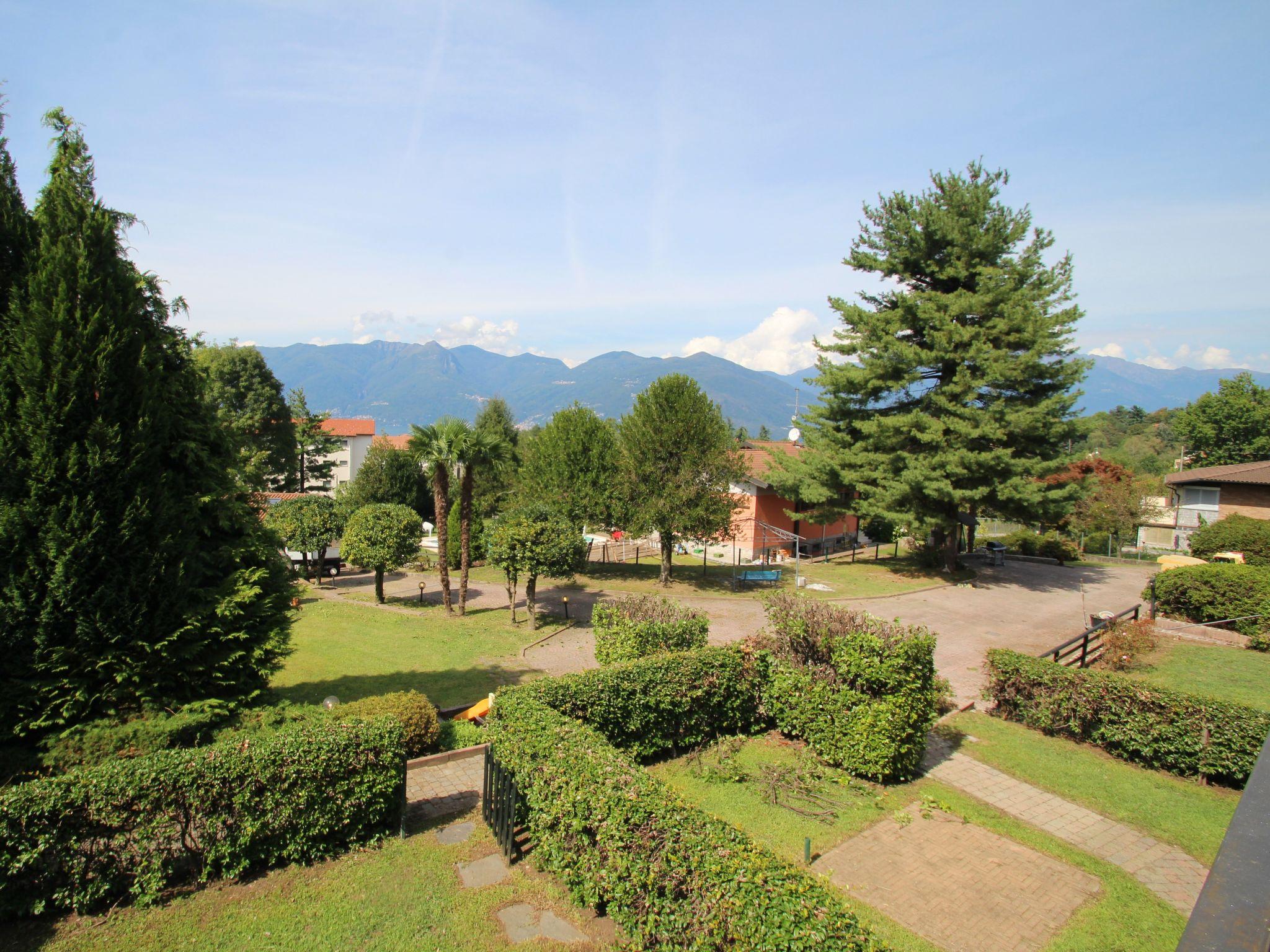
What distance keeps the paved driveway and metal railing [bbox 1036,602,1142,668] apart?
1.60m

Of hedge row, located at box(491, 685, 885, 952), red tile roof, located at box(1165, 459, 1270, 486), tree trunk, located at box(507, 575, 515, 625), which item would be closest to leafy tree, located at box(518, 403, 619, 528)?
tree trunk, located at box(507, 575, 515, 625)

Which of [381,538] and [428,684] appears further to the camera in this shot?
[381,538]

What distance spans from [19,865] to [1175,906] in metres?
12.6

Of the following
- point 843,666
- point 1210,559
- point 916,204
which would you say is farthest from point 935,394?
point 843,666

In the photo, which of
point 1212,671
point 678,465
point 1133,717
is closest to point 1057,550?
point 1212,671

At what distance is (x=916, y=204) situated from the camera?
30891 mm

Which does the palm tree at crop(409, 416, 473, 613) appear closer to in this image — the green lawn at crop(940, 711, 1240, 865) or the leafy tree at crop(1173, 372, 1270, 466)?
the green lawn at crop(940, 711, 1240, 865)

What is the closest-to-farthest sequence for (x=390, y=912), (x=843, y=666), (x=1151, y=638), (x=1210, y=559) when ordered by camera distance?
(x=390, y=912), (x=843, y=666), (x=1151, y=638), (x=1210, y=559)

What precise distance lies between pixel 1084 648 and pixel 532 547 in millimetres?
15802

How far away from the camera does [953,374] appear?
101 feet

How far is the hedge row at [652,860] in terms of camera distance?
5.04 metres

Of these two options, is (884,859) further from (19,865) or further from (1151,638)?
(1151,638)

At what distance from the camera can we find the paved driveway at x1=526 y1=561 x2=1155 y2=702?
734 inches

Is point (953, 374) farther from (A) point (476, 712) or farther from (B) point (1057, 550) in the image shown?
(A) point (476, 712)
